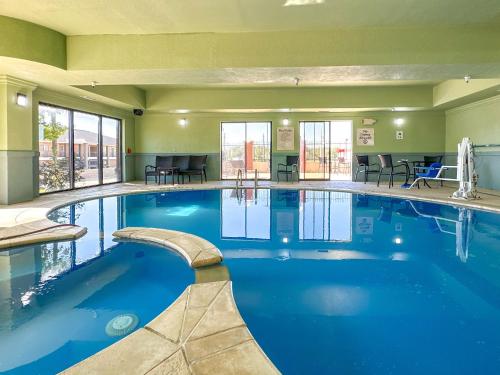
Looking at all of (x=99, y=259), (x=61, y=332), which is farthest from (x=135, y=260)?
(x=61, y=332)

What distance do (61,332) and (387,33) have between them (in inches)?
213

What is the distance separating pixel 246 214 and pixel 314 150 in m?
6.34

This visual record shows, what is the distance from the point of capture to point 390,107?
32.0ft

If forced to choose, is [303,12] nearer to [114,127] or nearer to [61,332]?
[61,332]

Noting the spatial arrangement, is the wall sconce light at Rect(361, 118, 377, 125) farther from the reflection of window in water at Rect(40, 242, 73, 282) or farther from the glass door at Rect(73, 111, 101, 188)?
the reflection of window in water at Rect(40, 242, 73, 282)

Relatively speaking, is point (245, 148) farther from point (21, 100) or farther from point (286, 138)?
point (21, 100)

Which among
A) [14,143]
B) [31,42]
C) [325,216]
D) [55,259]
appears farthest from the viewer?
[14,143]

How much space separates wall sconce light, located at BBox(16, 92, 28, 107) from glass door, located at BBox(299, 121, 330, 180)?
7.43 m

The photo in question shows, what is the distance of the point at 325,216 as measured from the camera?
548 centimetres

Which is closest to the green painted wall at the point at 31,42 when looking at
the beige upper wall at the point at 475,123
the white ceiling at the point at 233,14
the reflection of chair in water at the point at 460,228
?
the white ceiling at the point at 233,14

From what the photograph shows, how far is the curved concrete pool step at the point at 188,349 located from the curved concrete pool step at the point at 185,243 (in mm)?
952

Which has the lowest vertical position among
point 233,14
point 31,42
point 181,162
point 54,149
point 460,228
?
point 460,228

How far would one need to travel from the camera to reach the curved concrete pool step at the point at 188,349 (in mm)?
1473

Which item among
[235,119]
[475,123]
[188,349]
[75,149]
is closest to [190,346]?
[188,349]
